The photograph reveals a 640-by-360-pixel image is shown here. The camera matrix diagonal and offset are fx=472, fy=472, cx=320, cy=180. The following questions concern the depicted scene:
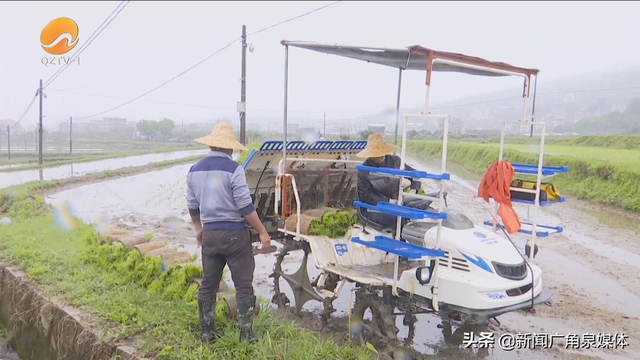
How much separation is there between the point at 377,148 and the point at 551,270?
16.1ft

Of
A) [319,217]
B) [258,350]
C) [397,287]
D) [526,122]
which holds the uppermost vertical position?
[526,122]

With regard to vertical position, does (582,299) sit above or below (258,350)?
below

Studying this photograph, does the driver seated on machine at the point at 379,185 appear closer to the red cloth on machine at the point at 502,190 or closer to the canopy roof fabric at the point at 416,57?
the red cloth on machine at the point at 502,190

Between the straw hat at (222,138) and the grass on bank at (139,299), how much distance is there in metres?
1.55

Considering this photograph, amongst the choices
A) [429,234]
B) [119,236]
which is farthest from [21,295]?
[429,234]

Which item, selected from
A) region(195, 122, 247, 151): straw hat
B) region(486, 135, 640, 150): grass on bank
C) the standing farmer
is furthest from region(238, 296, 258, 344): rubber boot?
region(486, 135, 640, 150): grass on bank

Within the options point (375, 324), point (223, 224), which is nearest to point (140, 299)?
point (223, 224)

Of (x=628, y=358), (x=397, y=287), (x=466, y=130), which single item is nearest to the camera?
(x=397, y=287)

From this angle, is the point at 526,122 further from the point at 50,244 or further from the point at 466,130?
the point at 466,130

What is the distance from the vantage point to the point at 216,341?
4.00 meters

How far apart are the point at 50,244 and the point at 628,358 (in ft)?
24.4

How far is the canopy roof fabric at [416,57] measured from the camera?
4.16 metres

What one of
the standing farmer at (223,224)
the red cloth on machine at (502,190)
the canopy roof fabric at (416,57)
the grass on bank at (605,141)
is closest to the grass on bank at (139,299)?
the standing farmer at (223,224)

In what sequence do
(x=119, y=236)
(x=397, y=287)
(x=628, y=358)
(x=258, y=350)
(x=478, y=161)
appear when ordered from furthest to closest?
(x=478, y=161)
(x=119, y=236)
(x=628, y=358)
(x=397, y=287)
(x=258, y=350)
